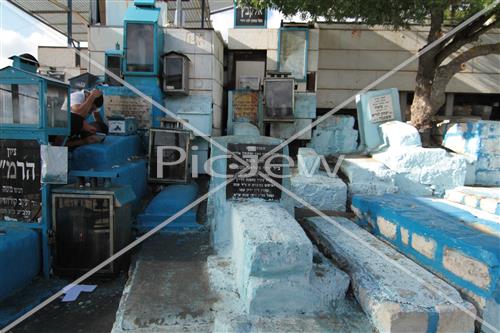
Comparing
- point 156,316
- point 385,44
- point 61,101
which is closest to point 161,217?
point 61,101

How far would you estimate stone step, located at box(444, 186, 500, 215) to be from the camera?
542 cm

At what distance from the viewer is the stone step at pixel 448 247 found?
8.67 ft

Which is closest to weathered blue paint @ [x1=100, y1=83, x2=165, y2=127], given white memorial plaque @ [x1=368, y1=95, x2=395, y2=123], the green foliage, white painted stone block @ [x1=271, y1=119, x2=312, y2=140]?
the green foliage

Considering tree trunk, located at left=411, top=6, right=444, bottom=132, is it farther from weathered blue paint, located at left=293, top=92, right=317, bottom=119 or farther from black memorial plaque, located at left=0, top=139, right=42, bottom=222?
black memorial plaque, located at left=0, top=139, right=42, bottom=222

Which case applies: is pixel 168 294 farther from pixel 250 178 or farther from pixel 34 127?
pixel 34 127

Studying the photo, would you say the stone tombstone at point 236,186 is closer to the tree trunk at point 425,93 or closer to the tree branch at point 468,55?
the tree trunk at point 425,93

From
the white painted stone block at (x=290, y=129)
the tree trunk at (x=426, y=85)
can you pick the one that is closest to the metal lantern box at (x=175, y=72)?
the white painted stone block at (x=290, y=129)

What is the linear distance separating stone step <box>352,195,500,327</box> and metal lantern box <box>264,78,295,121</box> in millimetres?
4758

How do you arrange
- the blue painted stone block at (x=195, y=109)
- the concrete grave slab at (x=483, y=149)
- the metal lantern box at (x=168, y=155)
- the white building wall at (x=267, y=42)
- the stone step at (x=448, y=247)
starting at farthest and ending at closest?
the white building wall at (x=267, y=42) < the blue painted stone block at (x=195, y=109) < the concrete grave slab at (x=483, y=149) < the metal lantern box at (x=168, y=155) < the stone step at (x=448, y=247)

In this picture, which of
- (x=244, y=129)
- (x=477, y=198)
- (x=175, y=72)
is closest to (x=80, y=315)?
(x=477, y=198)

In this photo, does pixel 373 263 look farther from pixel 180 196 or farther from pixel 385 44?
pixel 385 44

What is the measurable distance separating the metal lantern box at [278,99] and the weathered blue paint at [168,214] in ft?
13.4

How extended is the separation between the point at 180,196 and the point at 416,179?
438 cm

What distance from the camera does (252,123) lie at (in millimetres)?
9688
